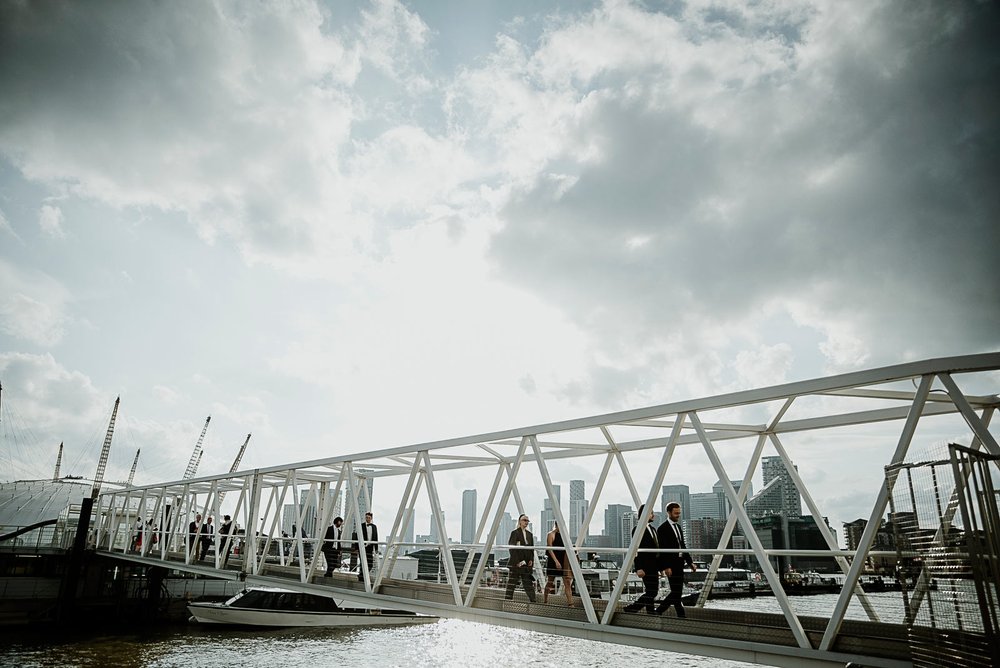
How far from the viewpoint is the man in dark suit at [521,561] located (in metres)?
14.1

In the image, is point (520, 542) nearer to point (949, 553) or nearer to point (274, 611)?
point (949, 553)

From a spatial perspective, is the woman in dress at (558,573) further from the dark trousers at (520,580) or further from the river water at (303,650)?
the river water at (303,650)

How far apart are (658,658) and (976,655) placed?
2444 centimetres

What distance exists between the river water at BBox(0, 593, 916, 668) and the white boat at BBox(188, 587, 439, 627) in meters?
0.57

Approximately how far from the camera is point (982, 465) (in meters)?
6.28

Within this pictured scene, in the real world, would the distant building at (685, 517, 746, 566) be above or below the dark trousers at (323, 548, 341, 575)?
above

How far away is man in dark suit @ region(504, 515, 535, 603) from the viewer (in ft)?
46.4

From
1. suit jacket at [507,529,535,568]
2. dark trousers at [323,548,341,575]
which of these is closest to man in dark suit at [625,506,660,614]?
suit jacket at [507,529,535,568]

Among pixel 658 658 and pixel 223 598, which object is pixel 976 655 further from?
pixel 223 598

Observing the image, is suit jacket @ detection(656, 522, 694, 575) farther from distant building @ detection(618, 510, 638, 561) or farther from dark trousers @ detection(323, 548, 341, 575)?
dark trousers @ detection(323, 548, 341, 575)

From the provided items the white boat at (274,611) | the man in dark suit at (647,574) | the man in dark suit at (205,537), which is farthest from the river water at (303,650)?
the man in dark suit at (647,574)

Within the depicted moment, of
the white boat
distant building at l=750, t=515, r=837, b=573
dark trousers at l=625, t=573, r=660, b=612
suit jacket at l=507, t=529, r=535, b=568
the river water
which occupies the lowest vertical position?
the river water

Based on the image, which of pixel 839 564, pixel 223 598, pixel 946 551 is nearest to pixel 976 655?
pixel 946 551

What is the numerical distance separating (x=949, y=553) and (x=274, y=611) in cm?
3976
